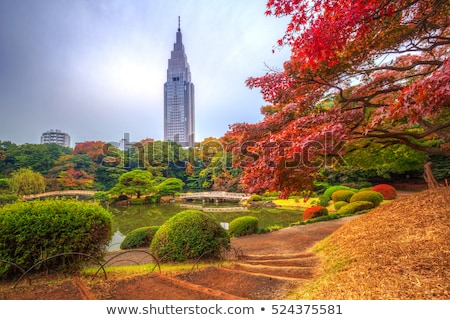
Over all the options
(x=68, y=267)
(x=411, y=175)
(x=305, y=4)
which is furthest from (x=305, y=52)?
(x=411, y=175)

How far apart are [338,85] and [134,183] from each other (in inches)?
626

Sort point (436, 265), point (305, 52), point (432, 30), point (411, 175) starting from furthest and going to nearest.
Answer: point (411, 175), point (432, 30), point (305, 52), point (436, 265)

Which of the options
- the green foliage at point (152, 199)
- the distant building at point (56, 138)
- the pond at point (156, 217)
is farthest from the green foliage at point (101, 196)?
the distant building at point (56, 138)

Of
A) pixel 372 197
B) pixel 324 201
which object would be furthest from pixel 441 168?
pixel 372 197

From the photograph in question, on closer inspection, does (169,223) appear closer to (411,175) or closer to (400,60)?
(400,60)

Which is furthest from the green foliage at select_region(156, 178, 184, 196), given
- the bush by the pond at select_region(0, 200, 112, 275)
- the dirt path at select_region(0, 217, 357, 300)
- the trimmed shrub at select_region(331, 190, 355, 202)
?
the dirt path at select_region(0, 217, 357, 300)

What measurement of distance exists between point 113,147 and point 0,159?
11.3 meters

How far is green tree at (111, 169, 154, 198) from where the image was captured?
16609mm

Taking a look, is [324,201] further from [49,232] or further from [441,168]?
[49,232]

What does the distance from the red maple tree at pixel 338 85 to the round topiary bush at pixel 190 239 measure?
0.97 m

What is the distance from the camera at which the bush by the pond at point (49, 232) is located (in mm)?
2559

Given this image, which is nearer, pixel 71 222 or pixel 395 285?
pixel 395 285

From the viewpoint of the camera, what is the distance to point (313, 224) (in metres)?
7.92

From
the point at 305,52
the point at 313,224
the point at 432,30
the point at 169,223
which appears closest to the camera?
the point at 305,52
